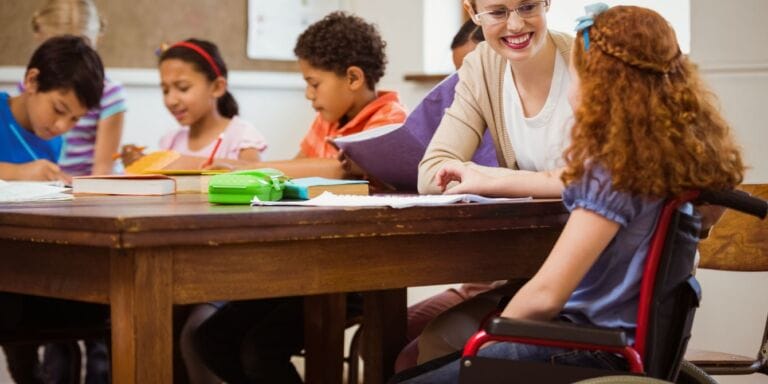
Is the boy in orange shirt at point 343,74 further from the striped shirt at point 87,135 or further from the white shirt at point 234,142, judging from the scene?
the striped shirt at point 87,135

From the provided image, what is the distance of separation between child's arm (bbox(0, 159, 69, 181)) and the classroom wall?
1678mm

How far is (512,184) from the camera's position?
1789 millimetres

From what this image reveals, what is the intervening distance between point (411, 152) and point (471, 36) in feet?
2.57

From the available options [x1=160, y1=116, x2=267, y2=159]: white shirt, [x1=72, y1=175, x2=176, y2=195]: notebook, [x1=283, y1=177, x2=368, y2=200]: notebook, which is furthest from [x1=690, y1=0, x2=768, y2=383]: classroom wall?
[x1=72, y1=175, x2=176, y2=195]: notebook

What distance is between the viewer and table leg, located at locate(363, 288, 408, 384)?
7.23 feet

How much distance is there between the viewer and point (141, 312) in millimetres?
1365

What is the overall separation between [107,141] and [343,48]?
40.9 inches

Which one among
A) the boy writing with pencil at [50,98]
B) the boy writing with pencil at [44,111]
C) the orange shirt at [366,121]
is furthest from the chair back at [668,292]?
the boy writing with pencil at [50,98]

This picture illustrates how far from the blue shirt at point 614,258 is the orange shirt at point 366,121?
1255mm

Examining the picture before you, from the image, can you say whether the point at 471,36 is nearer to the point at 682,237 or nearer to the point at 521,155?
the point at 521,155

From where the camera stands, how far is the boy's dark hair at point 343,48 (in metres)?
2.86

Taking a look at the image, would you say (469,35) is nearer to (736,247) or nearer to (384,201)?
(736,247)

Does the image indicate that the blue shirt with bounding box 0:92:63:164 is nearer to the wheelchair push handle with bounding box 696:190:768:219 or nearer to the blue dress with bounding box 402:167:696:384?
the blue dress with bounding box 402:167:696:384

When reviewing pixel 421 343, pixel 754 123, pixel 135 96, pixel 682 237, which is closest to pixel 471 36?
pixel 754 123
